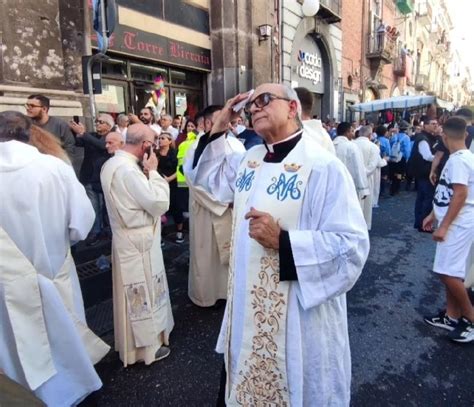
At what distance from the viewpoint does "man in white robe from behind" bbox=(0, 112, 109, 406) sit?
79.4 inches

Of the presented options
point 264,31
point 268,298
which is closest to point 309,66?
point 264,31

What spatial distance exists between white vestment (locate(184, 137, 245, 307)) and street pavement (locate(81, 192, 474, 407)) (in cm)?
18

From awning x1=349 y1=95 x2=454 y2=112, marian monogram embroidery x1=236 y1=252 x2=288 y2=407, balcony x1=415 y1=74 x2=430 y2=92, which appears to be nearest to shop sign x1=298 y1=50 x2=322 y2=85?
awning x1=349 y1=95 x2=454 y2=112

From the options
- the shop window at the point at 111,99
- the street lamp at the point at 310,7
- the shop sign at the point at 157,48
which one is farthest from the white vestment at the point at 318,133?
the street lamp at the point at 310,7

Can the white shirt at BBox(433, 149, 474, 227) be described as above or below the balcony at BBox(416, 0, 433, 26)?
below

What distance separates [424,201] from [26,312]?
21.3 feet

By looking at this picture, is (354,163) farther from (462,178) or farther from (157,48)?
(157,48)

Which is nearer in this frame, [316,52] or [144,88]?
[144,88]

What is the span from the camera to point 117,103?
805 centimetres

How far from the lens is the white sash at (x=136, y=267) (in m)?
2.66

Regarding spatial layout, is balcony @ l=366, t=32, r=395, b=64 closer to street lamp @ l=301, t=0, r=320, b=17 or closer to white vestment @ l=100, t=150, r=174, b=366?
street lamp @ l=301, t=0, r=320, b=17

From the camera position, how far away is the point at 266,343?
5.62 ft

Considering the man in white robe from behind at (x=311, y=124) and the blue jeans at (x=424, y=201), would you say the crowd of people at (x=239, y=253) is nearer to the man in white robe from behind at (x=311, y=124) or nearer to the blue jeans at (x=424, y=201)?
the man in white robe from behind at (x=311, y=124)

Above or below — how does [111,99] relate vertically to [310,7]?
below
